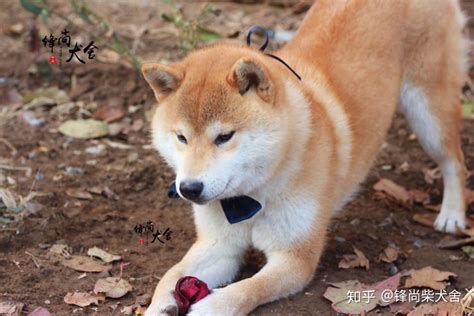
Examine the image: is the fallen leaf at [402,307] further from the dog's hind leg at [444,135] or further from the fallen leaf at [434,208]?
the fallen leaf at [434,208]

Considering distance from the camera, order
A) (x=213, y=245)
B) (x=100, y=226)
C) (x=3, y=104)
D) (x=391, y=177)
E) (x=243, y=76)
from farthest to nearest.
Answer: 1. (x=3, y=104)
2. (x=391, y=177)
3. (x=100, y=226)
4. (x=213, y=245)
5. (x=243, y=76)

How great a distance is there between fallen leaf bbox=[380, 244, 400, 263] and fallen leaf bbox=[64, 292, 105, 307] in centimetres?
173

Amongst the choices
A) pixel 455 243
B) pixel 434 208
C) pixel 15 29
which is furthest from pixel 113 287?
pixel 15 29

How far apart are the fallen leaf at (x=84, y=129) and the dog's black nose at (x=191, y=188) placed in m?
2.81

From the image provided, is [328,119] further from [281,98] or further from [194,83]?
[194,83]

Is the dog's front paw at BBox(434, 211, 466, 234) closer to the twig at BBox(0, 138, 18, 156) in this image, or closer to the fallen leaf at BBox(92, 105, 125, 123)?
the fallen leaf at BBox(92, 105, 125, 123)

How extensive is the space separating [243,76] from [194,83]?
0.89 ft

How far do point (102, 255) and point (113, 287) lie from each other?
419 millimetres

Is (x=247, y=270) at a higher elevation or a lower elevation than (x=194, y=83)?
lower

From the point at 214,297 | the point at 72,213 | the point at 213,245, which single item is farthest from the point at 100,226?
the point at 214,297

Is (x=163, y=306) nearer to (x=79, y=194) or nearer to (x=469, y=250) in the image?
(x=79, y=194)

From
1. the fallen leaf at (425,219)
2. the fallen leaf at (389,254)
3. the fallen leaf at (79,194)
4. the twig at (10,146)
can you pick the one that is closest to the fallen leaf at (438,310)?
the fallen leaf at (389,254)

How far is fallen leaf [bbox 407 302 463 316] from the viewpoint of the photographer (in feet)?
13.0

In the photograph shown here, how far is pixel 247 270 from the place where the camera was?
4.62m
